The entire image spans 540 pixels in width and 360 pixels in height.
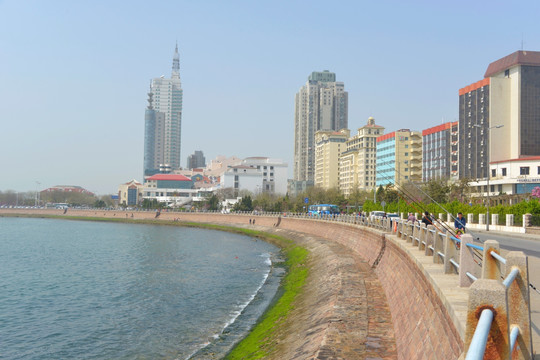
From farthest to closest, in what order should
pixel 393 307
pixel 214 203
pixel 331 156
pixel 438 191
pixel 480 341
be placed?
pixel 331 156 → pixel 214 203 → pixel 438 191 → pixel 393 307 → pixel 480 341

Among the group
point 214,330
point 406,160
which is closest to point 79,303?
point 214,330

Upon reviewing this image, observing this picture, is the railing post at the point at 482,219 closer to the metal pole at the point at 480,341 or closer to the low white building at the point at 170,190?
the metal pole at the point at 480,341

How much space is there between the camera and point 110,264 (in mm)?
41906

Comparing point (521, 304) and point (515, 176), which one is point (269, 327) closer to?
point (521, 304)

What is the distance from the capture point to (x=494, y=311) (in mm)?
3941

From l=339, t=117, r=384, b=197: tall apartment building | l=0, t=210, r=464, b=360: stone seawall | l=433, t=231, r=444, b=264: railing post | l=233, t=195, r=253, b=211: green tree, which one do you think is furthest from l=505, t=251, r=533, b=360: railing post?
l=339, t=117, r=384, b=197: tall apartment building

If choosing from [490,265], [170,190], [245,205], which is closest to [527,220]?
[490,265]

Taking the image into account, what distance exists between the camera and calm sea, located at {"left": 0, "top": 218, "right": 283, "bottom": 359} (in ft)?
58.7

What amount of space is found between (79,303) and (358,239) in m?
19.7

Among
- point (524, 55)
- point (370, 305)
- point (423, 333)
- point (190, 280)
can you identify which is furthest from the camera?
point (524, 55)

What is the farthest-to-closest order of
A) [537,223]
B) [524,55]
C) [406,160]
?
[406,160], [524,55], [537,223]

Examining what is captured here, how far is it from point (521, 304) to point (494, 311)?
1.16 m

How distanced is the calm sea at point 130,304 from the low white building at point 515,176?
4303 cm

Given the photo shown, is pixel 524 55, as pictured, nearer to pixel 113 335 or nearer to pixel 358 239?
pixel 358 239
